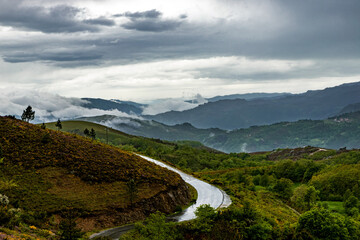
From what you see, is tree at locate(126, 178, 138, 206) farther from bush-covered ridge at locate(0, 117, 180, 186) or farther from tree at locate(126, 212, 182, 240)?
tree at locate(126, 212, 182, 240)

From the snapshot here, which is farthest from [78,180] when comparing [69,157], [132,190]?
[132,190]

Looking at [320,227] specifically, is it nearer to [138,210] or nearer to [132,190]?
[138,210]

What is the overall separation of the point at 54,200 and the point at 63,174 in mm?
9684

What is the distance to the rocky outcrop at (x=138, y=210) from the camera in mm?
52594

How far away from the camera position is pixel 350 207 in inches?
4114

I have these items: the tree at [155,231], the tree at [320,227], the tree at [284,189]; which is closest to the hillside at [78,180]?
the tree at [155,231]

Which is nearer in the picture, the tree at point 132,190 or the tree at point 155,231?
the tree at point 155,231

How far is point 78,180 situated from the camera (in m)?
62.7

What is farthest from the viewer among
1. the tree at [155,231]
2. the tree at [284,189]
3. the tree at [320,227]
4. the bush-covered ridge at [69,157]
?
the tree at [284,189]

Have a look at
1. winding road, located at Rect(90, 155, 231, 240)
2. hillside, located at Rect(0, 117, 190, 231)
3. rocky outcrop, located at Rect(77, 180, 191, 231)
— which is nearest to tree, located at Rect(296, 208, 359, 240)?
winding road, located at Rect(90, 155, 231, 240)

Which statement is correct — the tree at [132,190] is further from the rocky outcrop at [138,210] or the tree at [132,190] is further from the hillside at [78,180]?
the rocky outcrop at [138,210]

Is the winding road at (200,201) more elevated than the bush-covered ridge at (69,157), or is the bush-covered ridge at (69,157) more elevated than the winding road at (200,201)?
the bush-covered ridge at (69,157)

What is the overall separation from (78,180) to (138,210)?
1347 cm

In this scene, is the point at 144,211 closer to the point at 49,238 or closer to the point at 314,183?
the point at 49,238
